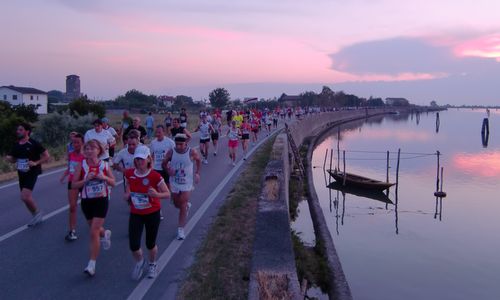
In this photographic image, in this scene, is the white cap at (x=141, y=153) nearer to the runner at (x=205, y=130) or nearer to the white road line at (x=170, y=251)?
the white road line at (x=170, y=251)

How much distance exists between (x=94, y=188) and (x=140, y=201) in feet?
2.69

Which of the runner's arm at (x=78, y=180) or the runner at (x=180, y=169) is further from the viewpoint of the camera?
the runner at (x=180, y=169)

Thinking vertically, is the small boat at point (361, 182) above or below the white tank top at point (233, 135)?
below

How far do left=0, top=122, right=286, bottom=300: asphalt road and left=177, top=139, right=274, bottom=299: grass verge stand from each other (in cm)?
19

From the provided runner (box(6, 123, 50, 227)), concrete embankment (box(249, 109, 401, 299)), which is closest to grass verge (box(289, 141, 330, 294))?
concrete embankment (box(249, 109, 401, 299))

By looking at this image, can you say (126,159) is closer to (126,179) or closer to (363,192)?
(126,179)

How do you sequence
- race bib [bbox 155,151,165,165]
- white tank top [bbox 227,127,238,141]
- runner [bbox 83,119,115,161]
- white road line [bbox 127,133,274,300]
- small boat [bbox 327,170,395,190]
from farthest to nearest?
small boat [bbox 327,170,395,190]
white tank top [bbox 227,127,238,141]
runner [bbox 83,119,115,161]
race bib [bbox 155,151,165,165]
white road line [bbox 127,133,274,300]

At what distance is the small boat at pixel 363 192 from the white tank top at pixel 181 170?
62.5 ft

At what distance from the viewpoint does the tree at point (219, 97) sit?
325 feet

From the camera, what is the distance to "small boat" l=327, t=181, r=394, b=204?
84.6ft

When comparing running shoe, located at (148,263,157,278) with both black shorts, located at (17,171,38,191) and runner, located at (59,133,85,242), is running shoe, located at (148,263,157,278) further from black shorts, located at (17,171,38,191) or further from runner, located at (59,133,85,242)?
black shorts, located at (17,171,38,191)

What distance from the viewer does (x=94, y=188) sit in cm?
652

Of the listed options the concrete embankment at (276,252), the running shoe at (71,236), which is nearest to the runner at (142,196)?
the concrete embankment at (276,252)

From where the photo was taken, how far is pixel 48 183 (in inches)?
512
